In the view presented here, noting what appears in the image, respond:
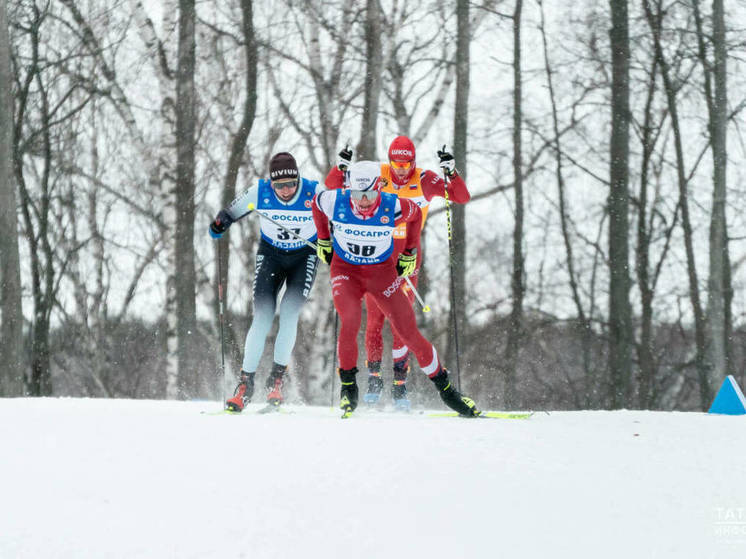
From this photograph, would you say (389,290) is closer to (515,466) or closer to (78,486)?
(515,466)

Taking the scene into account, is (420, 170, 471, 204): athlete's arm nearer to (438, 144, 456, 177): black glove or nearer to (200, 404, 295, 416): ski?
(438, 144, 456, 177): black glove

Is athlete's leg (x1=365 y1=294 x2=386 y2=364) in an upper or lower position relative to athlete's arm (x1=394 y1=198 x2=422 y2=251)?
lower

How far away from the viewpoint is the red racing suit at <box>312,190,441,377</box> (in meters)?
6.11

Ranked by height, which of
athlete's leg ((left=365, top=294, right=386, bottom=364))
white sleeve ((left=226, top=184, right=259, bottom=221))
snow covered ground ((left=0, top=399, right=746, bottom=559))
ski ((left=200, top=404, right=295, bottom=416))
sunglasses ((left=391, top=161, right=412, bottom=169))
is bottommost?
snow covered ground ((left=0, top=399, right=746, bottom=559))

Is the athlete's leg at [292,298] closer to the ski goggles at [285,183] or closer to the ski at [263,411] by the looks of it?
the ski at [263,411]

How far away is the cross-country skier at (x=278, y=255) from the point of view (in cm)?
665

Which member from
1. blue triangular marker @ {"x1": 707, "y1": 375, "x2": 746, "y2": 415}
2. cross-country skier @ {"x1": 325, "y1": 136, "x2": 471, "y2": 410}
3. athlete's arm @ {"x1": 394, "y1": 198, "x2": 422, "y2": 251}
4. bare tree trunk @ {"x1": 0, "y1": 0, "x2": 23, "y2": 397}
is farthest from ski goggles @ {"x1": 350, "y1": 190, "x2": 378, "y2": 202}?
bare tree trunk @ {"x1": 0, "y1": 0, "x2": 23, "y2": 397}

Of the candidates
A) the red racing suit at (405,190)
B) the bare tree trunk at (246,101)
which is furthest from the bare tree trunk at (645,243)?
the red racing suit at (405,190)

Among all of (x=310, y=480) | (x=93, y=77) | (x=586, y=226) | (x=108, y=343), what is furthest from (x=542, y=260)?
(x=310, y=480)

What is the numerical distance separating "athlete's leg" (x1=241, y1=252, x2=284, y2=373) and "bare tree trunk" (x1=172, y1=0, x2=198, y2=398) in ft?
20.5

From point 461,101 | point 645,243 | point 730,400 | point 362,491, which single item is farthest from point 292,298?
point 645,243

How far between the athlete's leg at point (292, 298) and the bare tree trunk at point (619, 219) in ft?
21.9

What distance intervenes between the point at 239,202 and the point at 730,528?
14.3ft

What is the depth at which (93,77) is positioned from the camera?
17.6 m
